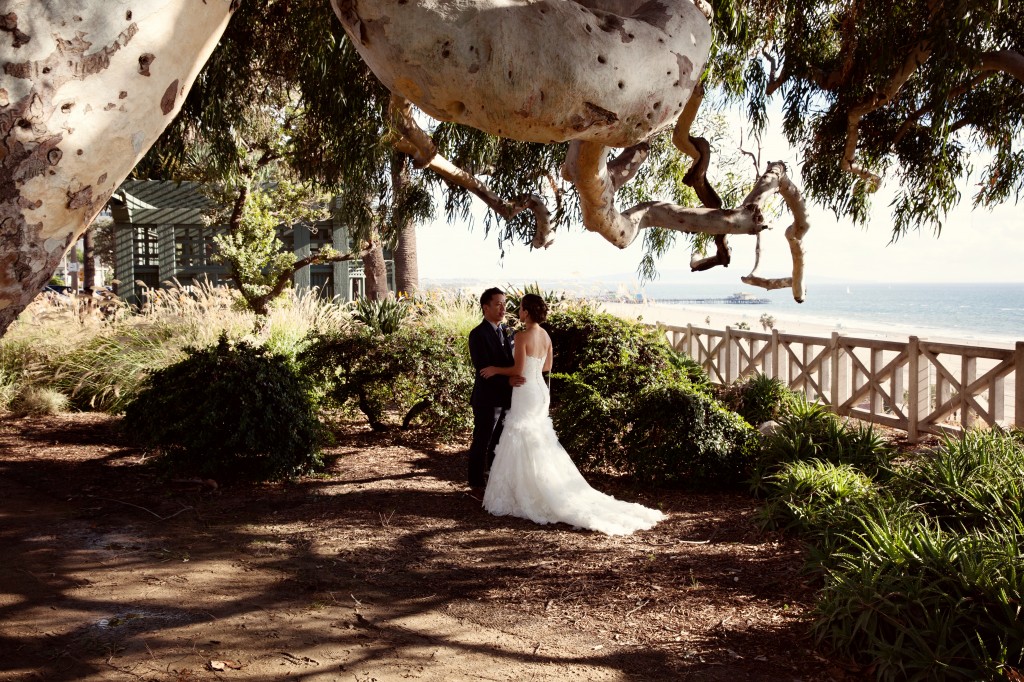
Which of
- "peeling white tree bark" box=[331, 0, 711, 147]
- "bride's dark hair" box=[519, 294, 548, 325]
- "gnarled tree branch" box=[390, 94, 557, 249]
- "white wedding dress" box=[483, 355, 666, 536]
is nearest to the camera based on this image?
"peeling white tree bark" box=[331, 0, 711, 147]

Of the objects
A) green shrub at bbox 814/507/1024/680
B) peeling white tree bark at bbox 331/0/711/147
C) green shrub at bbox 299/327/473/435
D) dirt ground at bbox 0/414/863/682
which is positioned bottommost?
dirt ground at bbox 0/414/863/682

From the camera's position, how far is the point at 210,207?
75.8 feet

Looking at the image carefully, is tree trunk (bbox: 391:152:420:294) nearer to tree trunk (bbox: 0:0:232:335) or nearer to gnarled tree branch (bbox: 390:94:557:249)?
gnarled tree branch (bbox: 390:94:557:249)

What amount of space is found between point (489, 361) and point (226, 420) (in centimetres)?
240

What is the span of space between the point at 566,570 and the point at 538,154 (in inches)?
195

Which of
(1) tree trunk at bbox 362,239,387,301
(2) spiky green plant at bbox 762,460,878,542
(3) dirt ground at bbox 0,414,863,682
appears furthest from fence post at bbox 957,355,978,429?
(1) tree trunk at bbox 362,239,387,301

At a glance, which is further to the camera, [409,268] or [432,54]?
[409,268]

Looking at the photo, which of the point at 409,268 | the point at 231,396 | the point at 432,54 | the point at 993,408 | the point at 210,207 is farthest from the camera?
the point at 210,207

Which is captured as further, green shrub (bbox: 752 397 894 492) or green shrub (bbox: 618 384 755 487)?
green shrub (bbox: 618 384 755 487)

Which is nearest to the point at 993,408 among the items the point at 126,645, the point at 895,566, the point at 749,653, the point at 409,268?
the point at 895,566

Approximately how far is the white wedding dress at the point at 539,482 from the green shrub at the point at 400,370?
89.9 inches

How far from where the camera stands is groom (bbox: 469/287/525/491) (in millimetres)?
7348

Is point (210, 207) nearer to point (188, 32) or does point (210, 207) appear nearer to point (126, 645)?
point (126, 645)

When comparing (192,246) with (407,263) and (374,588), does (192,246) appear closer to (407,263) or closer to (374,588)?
(407,263)
